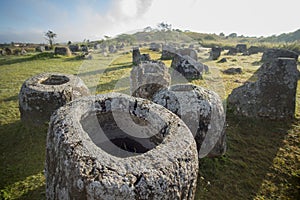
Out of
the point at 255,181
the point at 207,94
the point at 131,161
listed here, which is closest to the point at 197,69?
the point at 207,94

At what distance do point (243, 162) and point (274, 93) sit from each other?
3388 mm

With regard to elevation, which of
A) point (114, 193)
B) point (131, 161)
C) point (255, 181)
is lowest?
point (255, 181)

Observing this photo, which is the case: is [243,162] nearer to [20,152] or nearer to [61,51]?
[20,152]

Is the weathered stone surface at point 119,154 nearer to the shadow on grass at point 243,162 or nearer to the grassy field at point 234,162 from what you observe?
the grassy field at point 234,162

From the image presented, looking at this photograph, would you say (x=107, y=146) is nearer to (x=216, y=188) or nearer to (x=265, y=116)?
(x=216, y=188)

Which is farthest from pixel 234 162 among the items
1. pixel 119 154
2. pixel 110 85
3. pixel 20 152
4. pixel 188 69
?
pixel 188 69

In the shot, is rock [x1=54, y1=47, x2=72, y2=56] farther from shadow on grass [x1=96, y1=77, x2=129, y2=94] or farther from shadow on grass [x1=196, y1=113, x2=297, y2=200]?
shadow on grass [x1=196, y1=113, x2=297, y2=200]

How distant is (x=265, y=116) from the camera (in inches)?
301

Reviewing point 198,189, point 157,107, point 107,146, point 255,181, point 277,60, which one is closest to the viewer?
point 157,107

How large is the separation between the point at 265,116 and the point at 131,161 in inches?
265

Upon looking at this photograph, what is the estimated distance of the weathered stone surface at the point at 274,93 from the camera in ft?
24.5

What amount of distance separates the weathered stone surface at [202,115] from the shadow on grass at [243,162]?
0.37 metres

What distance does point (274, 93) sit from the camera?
755 centimetres

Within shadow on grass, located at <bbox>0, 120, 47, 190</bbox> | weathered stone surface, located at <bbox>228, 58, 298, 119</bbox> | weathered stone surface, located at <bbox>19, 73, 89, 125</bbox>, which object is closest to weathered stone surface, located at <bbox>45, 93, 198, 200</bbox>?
shadow on grass, located at <bbox>0, 120, 47, 190</bbox>
